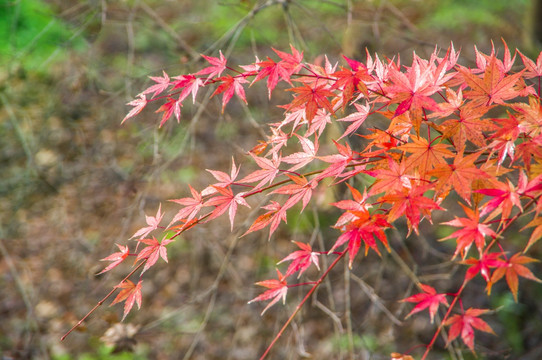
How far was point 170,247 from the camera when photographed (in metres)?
4.01

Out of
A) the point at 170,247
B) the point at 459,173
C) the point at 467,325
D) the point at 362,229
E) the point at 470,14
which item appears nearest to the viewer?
the point at 459,173

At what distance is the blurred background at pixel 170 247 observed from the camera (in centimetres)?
246

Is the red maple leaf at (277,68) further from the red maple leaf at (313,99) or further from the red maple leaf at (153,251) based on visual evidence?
the red maple leaf at (153,251)

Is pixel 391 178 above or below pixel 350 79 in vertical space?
below

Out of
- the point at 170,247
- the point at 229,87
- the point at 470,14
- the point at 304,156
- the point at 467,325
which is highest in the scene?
the point at 229,87

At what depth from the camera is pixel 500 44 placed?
253 inches

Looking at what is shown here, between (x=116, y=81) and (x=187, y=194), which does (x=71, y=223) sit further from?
(x=116, y=81)

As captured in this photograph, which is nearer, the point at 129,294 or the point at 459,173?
the point at 459,173

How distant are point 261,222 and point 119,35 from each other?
677cm

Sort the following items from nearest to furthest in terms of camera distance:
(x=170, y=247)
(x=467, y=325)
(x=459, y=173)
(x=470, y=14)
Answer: (x=459, y=173), (x=467, y=325), (x=170, y=247), (x=470, y=14)

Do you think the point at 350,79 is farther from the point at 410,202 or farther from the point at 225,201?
the point at 225,201

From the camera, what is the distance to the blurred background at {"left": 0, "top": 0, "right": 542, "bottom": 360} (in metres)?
2.46

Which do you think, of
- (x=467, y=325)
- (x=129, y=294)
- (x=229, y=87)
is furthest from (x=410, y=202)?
(x=129, y=294)

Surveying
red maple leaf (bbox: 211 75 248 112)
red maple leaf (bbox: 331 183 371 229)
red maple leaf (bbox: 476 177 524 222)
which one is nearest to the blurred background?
red maple leaf (bbox: 211 75 248 112)
